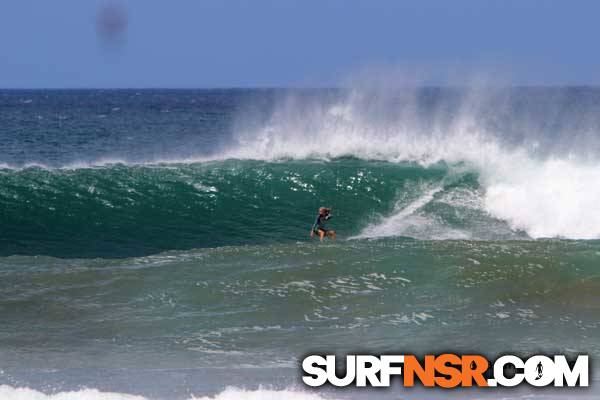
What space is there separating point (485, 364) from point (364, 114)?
18.6 metres

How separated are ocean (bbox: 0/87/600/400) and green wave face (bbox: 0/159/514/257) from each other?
55 mm

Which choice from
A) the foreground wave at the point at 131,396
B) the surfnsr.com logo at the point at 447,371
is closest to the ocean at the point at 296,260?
the foreground wave at the point at 131,396

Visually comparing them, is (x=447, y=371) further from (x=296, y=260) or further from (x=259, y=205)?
(x=259, y=205)

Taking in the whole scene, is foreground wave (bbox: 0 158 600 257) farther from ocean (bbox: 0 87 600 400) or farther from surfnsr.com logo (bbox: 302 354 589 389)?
surfnsr.com logo (bbox: 302 354 589 389)

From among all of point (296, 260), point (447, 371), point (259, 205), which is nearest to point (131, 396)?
point (447, 371)

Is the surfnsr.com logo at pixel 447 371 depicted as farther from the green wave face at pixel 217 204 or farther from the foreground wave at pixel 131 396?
the green wave face at pixel 217 204

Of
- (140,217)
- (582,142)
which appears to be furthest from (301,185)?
(582,142)

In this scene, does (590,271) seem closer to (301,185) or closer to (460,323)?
(460,323)

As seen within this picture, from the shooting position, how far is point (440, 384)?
787cm

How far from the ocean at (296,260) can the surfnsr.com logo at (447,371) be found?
22 centimetres

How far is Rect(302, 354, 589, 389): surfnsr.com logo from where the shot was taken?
7.87 m

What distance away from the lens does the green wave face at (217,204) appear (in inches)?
679

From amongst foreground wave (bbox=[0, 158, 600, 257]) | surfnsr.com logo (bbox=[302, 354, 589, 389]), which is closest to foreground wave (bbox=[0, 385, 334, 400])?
surfnsr.com logo (bbox=[302, 354, 589, 389])

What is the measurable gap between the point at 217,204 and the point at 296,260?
21.7 feet
